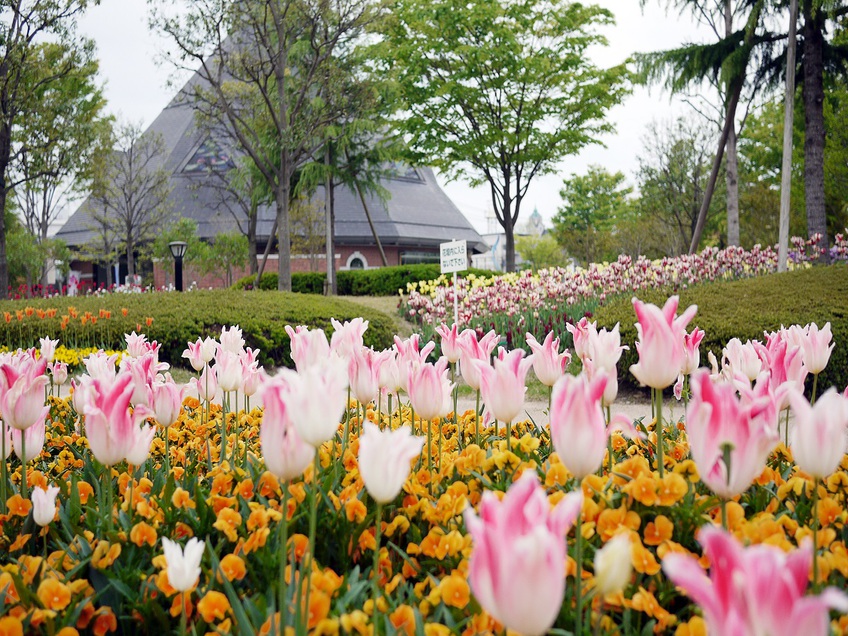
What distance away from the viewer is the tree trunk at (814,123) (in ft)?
52.3

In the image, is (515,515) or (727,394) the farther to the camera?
(727,394)

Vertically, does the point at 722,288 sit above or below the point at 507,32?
below

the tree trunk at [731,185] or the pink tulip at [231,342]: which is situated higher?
the tree trunk at [731,185]

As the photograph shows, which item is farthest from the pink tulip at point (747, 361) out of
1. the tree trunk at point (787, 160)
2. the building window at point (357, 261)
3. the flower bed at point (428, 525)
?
the building window at point (357, 261)

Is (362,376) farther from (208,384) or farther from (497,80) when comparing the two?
(497,80)

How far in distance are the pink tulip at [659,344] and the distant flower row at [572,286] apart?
8.85m

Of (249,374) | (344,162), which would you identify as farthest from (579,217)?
(249,374)

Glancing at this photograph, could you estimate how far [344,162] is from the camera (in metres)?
27.5

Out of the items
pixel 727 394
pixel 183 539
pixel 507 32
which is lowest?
pixel 183 539

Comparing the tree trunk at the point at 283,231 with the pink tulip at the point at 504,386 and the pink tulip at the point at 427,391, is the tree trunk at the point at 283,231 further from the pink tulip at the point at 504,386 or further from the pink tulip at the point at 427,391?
the pink tulip at the point at 504,386

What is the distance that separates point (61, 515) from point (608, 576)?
172 centimetres

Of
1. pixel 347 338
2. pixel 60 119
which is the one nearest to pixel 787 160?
pixel 347 338

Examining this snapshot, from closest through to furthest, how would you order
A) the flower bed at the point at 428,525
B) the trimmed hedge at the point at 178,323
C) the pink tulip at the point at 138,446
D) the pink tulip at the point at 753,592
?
the pink tulip at the point at 753,592, the flower bed at the point at 428,525, the pink tulip at the point at 138,446, the trimmed hedge at the point at 178,323

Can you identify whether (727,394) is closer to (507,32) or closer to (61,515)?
(61,515)
